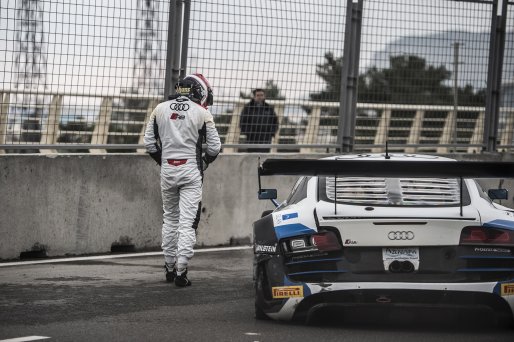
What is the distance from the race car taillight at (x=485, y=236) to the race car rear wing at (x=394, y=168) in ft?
1.21

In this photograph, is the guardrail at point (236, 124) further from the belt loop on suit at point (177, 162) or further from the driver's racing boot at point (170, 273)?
the driver's racing boot at point (170, 273)

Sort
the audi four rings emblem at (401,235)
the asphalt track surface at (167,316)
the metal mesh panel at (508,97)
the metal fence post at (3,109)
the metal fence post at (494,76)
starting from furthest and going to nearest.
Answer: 1. the metal mesh panel at (508,97)
2. the metal fence post at (494,76)
3. the metal fence post at (3,109)
4. the audi four rings emblem at (401,235)
5. the asphalt track surface at (167,316)

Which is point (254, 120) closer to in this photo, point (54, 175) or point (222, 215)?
point (222, 215)

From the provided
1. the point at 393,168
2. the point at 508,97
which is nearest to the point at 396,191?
the point at 393,168

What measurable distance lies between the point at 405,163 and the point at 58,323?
2.54m

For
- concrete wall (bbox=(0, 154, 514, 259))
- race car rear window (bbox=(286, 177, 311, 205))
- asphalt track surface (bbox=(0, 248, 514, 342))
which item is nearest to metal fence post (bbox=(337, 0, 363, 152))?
concrete wall (bbox=(0, 154, 514, 259))

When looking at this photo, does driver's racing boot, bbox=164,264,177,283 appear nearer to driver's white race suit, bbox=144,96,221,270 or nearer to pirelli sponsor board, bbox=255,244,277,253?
driver's white race suit, bbox=144,96,221,270

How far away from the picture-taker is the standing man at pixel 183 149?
10000mm

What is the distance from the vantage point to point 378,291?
7.21m

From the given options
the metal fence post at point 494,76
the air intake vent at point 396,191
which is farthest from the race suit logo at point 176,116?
the metal fence post at point 494,76

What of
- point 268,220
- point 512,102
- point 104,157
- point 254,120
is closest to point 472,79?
point 512,102

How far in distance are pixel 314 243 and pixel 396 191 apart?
0.81 meters

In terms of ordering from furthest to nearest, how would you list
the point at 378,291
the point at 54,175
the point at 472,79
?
1. the point at 472,79
2. the point at 54,175
3. the point at 378,291

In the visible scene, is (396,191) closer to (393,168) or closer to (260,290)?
(393,168)
